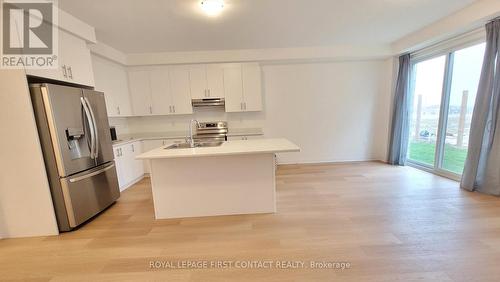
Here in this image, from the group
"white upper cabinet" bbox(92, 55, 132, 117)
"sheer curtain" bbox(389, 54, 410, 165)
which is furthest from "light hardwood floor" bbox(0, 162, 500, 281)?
"white upper cabinet" bbox(92, 55, 132, 117)

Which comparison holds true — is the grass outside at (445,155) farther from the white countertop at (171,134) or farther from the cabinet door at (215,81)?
the cabinet door at (215,81)

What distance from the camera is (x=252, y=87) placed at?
433cm

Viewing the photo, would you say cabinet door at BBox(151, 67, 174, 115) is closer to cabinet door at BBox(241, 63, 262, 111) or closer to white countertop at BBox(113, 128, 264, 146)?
white countertop at BBox(113, 128, 264, 146)

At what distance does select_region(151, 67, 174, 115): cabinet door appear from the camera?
168 inches

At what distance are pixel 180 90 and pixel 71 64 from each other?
1938 millimetres

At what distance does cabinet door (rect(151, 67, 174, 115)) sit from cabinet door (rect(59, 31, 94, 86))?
1455 millimetres

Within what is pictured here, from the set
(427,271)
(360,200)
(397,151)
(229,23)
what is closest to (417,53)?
(397,151)

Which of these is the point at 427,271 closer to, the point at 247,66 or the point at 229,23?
the point at 229,23

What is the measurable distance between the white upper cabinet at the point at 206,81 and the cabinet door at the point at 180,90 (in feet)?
0.35

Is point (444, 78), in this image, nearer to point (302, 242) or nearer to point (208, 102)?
point (302, 242)

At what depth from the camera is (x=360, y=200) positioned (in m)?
2.74

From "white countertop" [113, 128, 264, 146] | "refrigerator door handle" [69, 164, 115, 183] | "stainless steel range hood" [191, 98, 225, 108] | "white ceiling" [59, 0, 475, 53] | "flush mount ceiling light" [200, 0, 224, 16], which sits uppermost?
"white ceiling" [59, 0, 475, 53]

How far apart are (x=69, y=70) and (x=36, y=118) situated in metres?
0.80

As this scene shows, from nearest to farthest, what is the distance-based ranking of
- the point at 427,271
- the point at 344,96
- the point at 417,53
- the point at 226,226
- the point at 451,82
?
1. the point at 427,271
2. the point at 226,226
3. the point at 451,82
4. the point at 417,53
5. the point at 344,96
